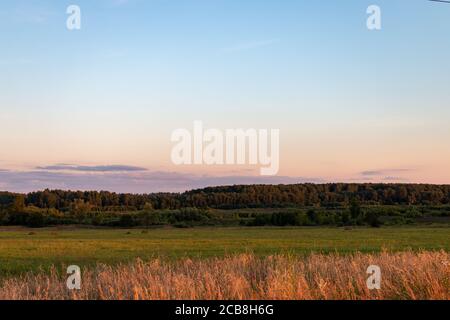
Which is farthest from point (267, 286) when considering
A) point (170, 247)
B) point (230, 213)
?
point (230, 213)

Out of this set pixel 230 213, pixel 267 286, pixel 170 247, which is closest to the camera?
pixel 267 286

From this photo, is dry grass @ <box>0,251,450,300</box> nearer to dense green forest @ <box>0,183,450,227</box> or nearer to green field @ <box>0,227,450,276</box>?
green field @ <box>0,227,450,276</box>

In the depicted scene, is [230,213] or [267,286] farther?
[230,213]

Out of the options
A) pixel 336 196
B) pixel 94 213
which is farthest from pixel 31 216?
pixel 336 196

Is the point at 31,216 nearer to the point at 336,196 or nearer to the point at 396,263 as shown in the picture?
the point at 336,196

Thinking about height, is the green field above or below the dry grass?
below

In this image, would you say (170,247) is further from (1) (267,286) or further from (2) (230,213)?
(2) (230,213)

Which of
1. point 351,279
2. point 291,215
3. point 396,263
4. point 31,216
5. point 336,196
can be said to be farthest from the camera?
point 336,196

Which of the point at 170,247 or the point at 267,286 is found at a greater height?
the point at 267,286

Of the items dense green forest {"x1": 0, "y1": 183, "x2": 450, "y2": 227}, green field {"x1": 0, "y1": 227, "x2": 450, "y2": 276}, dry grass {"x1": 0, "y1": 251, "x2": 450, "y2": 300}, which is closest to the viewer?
dry grass {"x1": 0, "y1": 251, "x2": 450, "y2": 300}

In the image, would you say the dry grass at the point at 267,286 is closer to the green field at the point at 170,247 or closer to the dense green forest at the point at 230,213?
the green field at the point at 170,247

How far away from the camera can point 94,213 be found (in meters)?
152

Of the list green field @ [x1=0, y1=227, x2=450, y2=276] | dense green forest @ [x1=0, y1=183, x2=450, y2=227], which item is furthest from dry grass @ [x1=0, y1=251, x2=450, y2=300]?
dense green forest @ [x1=0, y1=183, x2=450, y2=227]
